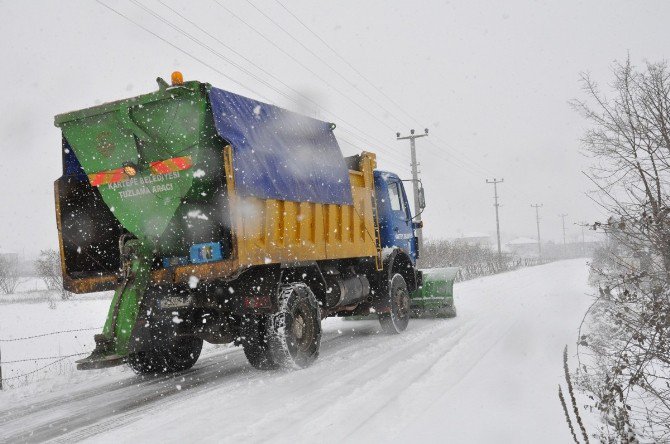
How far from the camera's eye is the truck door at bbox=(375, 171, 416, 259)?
9.50 meters

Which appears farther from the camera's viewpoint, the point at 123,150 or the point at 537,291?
the point at 537,291

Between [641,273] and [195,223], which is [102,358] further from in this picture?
[641,273]

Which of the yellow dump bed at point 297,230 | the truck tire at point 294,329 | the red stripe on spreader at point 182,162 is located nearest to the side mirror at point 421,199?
the yellow dump bed at point 297,230

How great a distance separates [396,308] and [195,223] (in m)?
4.38

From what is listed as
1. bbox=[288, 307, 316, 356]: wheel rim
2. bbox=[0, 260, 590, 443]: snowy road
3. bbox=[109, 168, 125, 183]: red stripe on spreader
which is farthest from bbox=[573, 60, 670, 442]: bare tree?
bbox=[109, 168, 125, 183]: red stripe on spreader

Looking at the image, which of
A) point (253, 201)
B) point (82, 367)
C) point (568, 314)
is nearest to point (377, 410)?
point (253, 201)

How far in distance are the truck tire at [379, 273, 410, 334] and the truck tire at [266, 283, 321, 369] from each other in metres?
2.37

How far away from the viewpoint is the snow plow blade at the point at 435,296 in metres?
10.6

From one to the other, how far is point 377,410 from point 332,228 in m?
3.32

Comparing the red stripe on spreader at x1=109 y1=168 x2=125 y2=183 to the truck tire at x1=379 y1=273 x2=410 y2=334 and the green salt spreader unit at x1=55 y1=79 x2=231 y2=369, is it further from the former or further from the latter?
the truck tire at x1=379 y1=273 x2=410 y2=334

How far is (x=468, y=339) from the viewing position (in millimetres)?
7789

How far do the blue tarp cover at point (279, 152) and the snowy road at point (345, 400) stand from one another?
7.16 ft

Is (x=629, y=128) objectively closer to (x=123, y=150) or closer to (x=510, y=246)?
(x=123, y=150)

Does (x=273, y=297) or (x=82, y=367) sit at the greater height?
(x=273, y=297)
